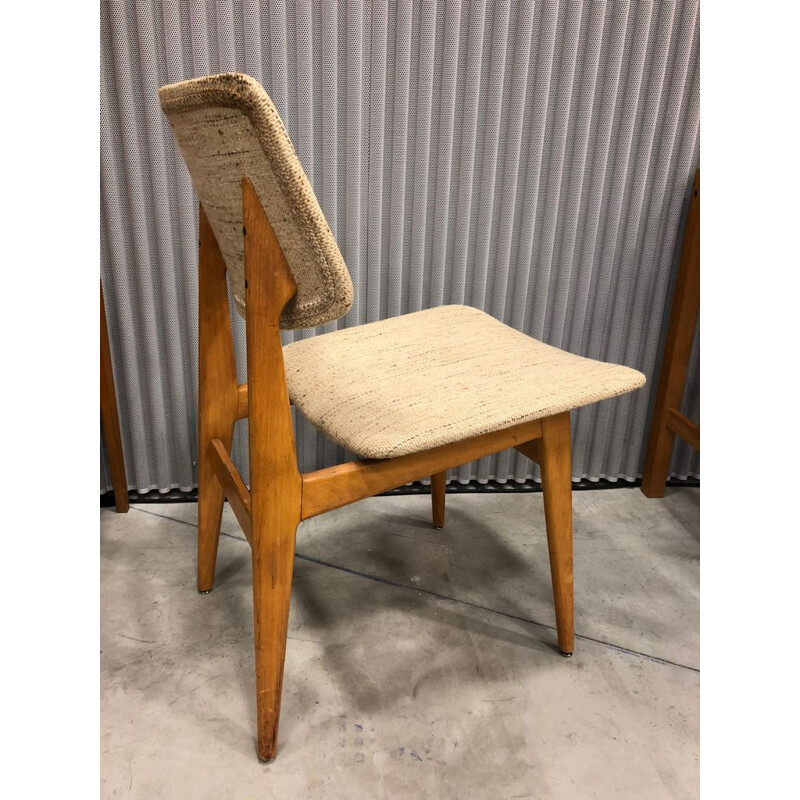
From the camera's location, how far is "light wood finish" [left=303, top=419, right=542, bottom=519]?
2.91ft

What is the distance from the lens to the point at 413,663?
44.4 inches

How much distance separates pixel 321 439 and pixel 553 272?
61cm

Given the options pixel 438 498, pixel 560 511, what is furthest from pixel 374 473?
pixel 438 498

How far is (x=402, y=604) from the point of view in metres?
1.26

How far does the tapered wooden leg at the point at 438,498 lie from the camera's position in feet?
4.78

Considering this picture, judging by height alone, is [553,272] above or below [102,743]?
above

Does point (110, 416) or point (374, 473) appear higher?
point (374, 473)

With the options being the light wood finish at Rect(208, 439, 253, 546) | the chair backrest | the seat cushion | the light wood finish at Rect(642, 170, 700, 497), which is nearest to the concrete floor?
the light wood finish at Rect(642, 170, 700, 497)

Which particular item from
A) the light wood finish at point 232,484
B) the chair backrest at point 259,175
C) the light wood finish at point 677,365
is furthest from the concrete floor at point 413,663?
the chair backrest at point 259,175

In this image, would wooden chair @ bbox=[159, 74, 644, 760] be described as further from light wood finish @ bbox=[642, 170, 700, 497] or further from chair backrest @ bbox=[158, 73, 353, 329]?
light wood finish @ bbox=[642, 170, 700, 497]

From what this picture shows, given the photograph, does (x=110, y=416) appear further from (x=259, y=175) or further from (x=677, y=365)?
(x=677, y=365)

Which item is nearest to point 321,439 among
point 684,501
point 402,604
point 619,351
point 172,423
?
point 172,423

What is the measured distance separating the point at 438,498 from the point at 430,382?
0.55 m

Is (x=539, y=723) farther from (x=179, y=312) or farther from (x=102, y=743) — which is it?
(x=179, y=312)
